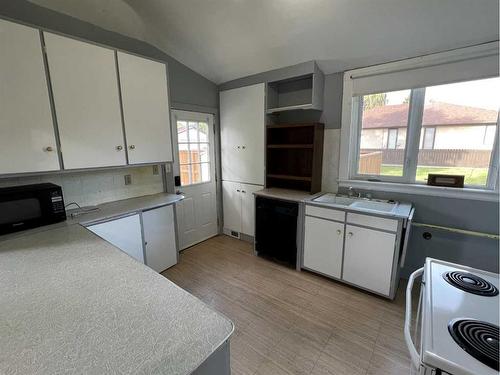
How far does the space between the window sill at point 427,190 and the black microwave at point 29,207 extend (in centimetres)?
281

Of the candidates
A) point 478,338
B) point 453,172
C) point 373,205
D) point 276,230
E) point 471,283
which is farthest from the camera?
point 276,230

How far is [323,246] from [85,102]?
263 cm

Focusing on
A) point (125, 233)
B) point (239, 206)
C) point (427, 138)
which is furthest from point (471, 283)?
point (239, 206)

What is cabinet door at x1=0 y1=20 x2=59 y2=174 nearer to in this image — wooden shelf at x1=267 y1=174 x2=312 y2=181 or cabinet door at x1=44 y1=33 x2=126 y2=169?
cabinet door at x1=44 y1=33 x2=126 y2=169

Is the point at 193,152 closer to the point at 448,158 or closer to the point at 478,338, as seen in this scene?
the point at 448,158

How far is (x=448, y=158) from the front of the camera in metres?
2.25

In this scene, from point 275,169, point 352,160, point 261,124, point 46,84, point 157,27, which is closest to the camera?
point 46,84

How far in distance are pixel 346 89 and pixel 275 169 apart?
131 cm

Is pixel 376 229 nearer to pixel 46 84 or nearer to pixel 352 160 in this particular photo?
pixel 352 160

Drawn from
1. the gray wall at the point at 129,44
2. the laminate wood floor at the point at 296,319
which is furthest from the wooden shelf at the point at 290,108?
the laminate wood floor at the point at 296,319

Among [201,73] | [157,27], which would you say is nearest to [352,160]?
[201,73]

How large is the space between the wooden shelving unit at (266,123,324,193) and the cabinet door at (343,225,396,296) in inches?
30.2

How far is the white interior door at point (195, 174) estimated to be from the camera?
3.12m

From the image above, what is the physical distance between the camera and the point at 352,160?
276cm
